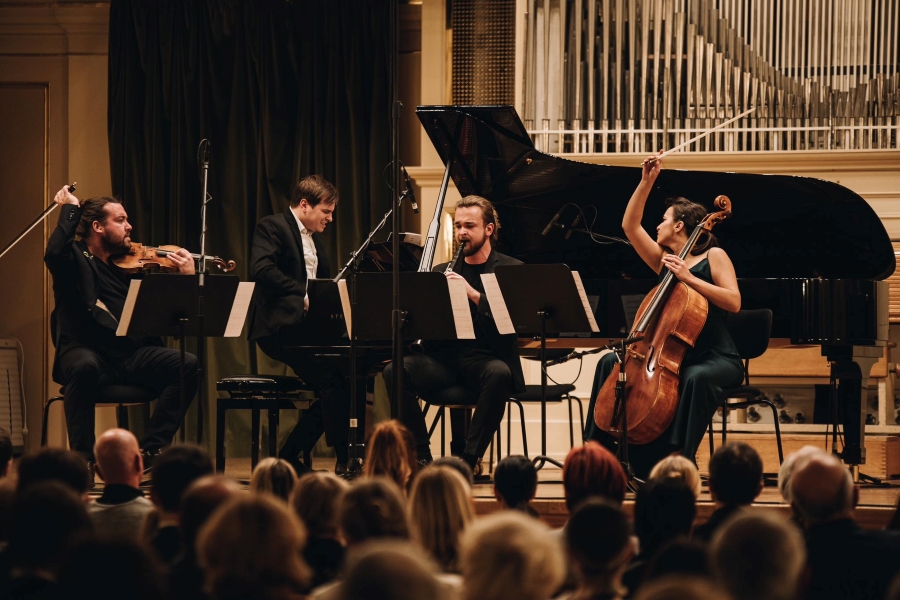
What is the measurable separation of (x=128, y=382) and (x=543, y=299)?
2027mm

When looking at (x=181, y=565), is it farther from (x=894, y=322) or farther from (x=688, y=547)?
(x=894, y=322)

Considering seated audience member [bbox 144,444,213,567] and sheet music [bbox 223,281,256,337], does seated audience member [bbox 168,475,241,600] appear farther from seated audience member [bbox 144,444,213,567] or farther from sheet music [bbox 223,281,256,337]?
sheet music [bbox 223,281,256,337]

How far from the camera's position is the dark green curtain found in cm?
730

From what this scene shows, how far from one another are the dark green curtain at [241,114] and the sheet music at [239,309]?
2.57m

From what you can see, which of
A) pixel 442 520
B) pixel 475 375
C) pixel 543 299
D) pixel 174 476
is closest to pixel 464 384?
pixel 475 375

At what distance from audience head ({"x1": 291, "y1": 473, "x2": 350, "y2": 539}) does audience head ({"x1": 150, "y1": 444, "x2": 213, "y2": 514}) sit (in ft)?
1.06

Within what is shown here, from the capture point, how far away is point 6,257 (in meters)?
7.66

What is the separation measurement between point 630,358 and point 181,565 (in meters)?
2.68

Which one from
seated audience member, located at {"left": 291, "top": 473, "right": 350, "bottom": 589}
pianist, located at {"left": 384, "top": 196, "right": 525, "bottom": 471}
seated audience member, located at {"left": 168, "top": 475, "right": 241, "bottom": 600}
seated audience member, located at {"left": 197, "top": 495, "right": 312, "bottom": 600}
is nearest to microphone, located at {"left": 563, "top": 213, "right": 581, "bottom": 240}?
pianist, located at {"left": 384, "top": 196, "right": 525, "bottom": 471}

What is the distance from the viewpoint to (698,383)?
177 inches

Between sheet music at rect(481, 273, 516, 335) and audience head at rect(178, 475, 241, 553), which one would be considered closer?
audience head at rect(178, 475, 241, 553)

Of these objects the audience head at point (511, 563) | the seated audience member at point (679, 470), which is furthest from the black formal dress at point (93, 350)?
the audience head at point (511, 563)

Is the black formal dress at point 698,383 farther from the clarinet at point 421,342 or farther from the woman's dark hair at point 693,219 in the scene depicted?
the clarinet at point 421,342

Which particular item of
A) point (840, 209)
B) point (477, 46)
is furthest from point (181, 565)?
point (477, 46)
